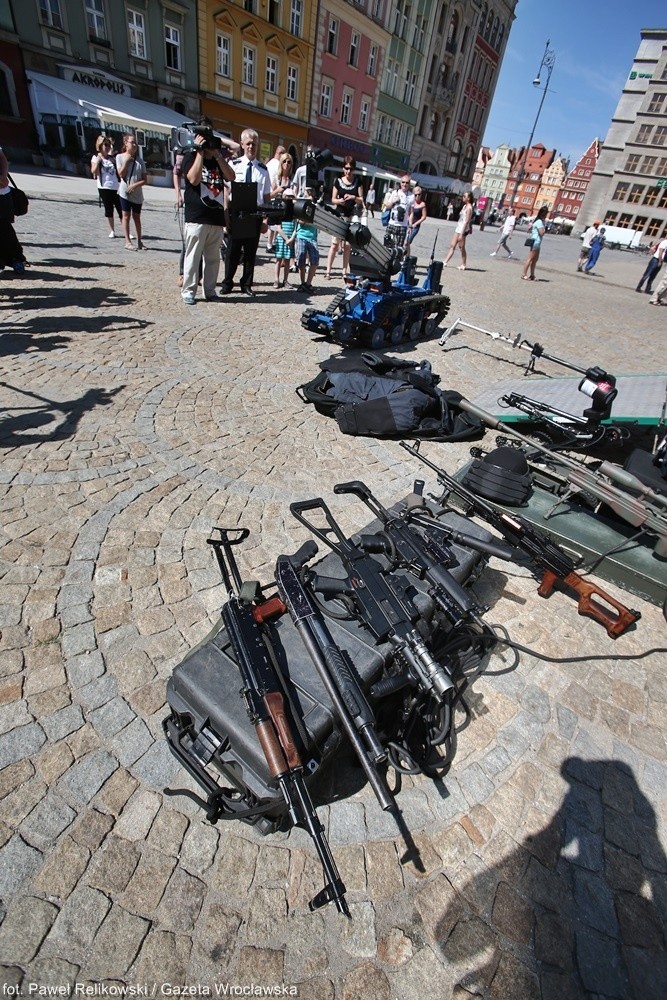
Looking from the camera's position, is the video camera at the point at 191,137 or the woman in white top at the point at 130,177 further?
the woman in white top at the point at 130,177

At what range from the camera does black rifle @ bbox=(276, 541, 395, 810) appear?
75.0 inches

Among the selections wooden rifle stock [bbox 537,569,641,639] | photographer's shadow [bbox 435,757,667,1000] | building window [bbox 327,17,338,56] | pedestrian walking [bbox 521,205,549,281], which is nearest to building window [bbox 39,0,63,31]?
building window [bbox 327,17,338,56]

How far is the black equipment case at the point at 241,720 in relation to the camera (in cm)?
206

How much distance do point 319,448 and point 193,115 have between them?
33665 mm

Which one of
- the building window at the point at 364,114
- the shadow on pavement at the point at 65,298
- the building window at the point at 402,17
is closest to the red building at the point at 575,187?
the building window at the point at 402,17

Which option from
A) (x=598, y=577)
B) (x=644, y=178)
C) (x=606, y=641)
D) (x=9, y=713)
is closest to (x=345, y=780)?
(x=9, y=713)

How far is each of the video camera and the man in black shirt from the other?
0.20ft

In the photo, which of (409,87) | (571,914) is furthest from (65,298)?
(409,87)

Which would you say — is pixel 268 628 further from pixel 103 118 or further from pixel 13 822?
pixel 103 118

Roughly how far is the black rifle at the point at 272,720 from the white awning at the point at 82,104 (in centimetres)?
2931

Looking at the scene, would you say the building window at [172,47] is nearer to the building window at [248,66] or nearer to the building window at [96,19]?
the building window at [96,19]

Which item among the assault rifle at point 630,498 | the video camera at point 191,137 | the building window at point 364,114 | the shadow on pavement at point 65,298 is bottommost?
the shadow on pavement at point 65,298

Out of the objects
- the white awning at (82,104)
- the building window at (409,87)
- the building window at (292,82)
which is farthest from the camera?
the building window at (409,87)

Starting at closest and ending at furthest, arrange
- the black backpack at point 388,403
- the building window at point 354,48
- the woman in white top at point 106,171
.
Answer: the black backpack at point 388,403 → the woman in white top at point 106,171 → the building window at point 354,48
